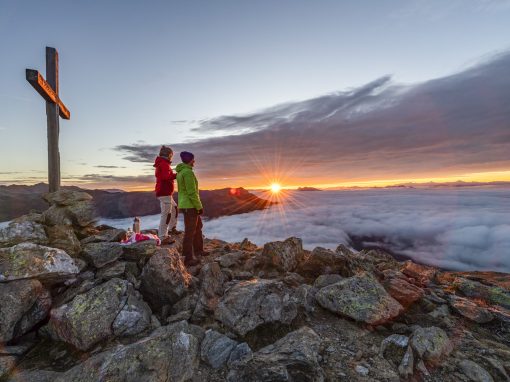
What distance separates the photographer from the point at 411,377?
5.29 m

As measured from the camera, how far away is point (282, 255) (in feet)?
33.0

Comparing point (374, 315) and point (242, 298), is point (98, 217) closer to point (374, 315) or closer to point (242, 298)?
point (242, 298)

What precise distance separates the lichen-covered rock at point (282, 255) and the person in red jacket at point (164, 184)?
3994 millimetres

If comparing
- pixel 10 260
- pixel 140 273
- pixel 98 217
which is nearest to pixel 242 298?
pixel 140 273

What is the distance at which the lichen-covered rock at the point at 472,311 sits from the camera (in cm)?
752

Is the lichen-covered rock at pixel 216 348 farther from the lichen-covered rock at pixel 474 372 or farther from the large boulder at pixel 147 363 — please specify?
the lichen-covered rock at pixel 474 372

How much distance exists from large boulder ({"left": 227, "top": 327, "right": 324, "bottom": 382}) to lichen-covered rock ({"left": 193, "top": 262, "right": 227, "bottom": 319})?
201 centimetres

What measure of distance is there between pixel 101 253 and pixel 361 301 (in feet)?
25.7

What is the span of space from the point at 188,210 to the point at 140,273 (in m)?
2.74

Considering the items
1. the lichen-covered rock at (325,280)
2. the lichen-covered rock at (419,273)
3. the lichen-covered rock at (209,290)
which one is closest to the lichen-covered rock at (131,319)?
the lichen-covered rock at (209,290)

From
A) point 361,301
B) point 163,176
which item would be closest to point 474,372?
point 361,301

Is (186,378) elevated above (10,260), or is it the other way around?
(10,260)

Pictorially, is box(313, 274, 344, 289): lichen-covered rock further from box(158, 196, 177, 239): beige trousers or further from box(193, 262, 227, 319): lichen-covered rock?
box(158, 196, 177, 239): beige trousers

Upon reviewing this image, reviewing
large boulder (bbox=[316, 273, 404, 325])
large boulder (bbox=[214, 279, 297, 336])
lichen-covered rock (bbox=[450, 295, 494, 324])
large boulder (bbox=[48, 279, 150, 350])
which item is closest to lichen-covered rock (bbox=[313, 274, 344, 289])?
large boulder (bbox=[316, 273, 404, 325])
